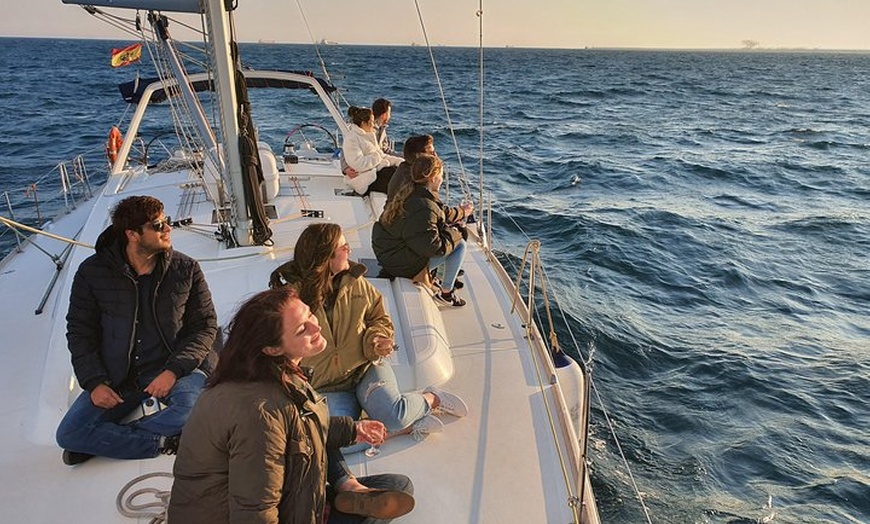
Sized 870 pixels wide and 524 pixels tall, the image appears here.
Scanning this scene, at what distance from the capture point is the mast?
3732 millimetres

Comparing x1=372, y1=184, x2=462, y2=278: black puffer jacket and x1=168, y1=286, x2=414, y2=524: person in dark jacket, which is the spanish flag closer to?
x1=372, y1=184, x2=462, y2=278: black puffer jacket

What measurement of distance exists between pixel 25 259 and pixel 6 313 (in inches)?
59.2

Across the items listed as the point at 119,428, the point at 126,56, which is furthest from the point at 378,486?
the point at 126,56

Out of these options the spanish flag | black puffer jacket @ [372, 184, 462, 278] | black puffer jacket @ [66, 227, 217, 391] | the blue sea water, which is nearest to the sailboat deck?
black puffer jacket @ [372, 184, 462, 278]

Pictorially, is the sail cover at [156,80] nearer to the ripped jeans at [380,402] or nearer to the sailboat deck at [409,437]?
the sailboat deck at [409,437]

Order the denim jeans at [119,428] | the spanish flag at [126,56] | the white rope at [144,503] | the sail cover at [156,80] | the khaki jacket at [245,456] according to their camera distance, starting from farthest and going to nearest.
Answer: the spanish flag at [126,56]
the sail cover at [156,80]
the denim jeans at [119,428]
the white rope at [144,503]
the khaki jacket at [245,456]

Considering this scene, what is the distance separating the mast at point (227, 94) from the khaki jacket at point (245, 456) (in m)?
2.64

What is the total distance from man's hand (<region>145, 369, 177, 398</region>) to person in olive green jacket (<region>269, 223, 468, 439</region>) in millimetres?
634

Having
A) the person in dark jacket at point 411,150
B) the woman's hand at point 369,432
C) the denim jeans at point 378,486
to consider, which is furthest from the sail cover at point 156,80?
→ the denim jeans at point 378,486

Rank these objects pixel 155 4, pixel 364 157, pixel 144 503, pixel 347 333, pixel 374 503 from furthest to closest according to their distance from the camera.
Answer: pixel 364 157
pixel 155 4
pixel 347 333
pixel 144 503
pixel 374 503

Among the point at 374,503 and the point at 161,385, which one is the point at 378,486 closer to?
the point at 374,503

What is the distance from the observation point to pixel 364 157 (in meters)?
5.92

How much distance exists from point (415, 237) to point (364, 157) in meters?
2.26

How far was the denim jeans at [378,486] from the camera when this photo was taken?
7.70ft
